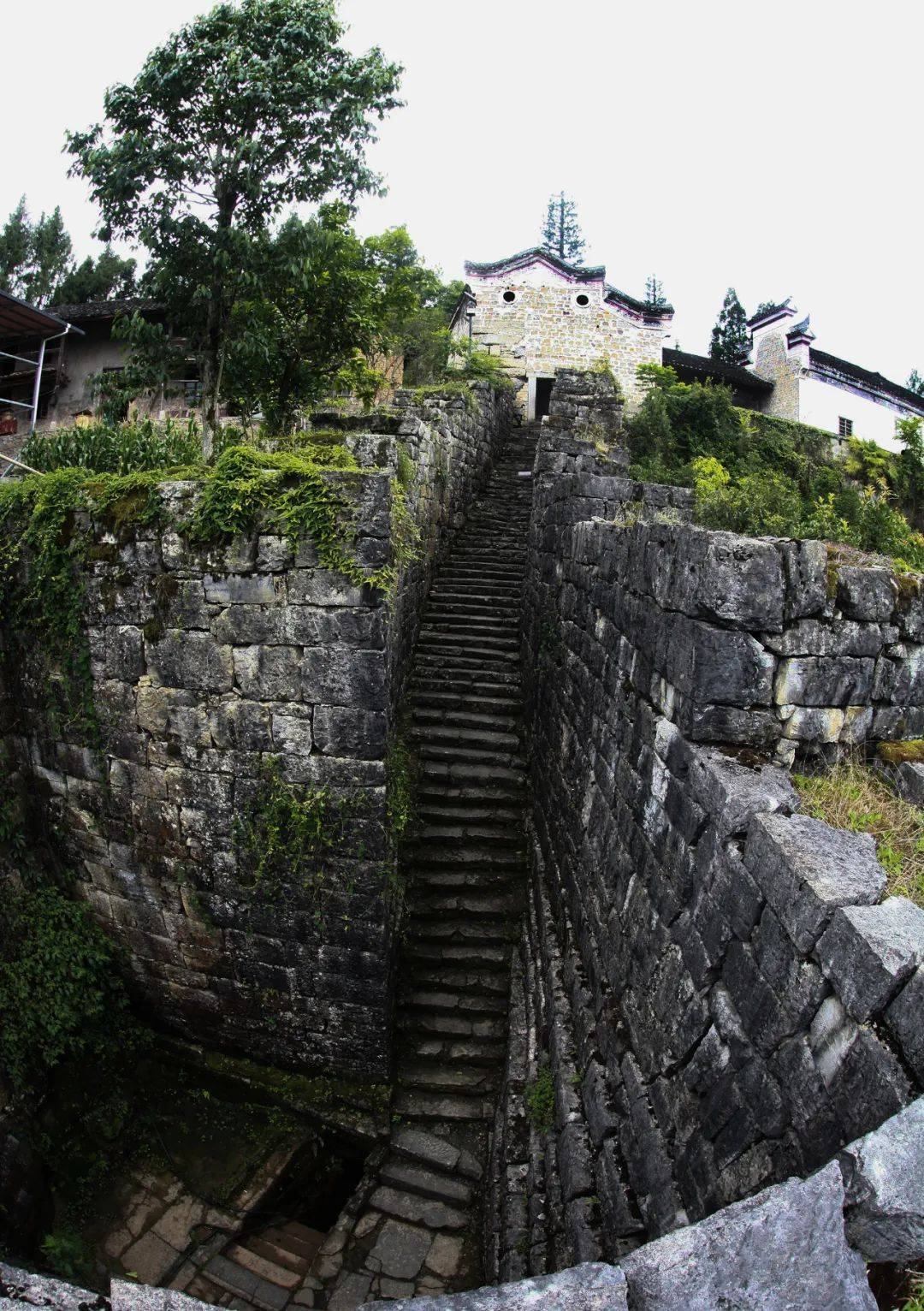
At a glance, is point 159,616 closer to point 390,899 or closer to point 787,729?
point 390,899

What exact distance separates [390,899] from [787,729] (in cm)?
326

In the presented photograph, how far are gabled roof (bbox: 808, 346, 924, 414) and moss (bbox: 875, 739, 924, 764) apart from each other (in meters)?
23.0

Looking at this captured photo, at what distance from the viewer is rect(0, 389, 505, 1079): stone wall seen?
4.50 m

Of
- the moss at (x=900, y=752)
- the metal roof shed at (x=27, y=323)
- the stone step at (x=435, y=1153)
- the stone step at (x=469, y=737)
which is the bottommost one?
the stone step at (x=435, y=1153)

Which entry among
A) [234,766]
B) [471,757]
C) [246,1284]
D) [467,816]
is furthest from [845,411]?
[246,1284]

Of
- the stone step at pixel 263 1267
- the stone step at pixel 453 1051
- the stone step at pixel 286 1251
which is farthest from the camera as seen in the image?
the stone step at pixel 453 1051

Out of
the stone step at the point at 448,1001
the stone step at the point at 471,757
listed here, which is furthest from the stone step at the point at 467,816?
the stone step at the point at 448,1001

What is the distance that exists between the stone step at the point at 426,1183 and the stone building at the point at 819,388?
Answer: 2227 cm

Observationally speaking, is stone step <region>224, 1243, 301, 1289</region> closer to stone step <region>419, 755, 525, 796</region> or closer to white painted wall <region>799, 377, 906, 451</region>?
stone step <region>419, 755, 525, 796</region>

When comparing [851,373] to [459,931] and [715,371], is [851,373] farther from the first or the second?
[459,931]

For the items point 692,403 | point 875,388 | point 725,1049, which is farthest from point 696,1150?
point 875,388

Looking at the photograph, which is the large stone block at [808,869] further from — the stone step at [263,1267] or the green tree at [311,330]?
the green tree at [311,330]

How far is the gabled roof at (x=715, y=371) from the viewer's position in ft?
73.3

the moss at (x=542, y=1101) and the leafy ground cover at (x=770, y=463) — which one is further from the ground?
the leafy ground cover at (x=770, y=463)
